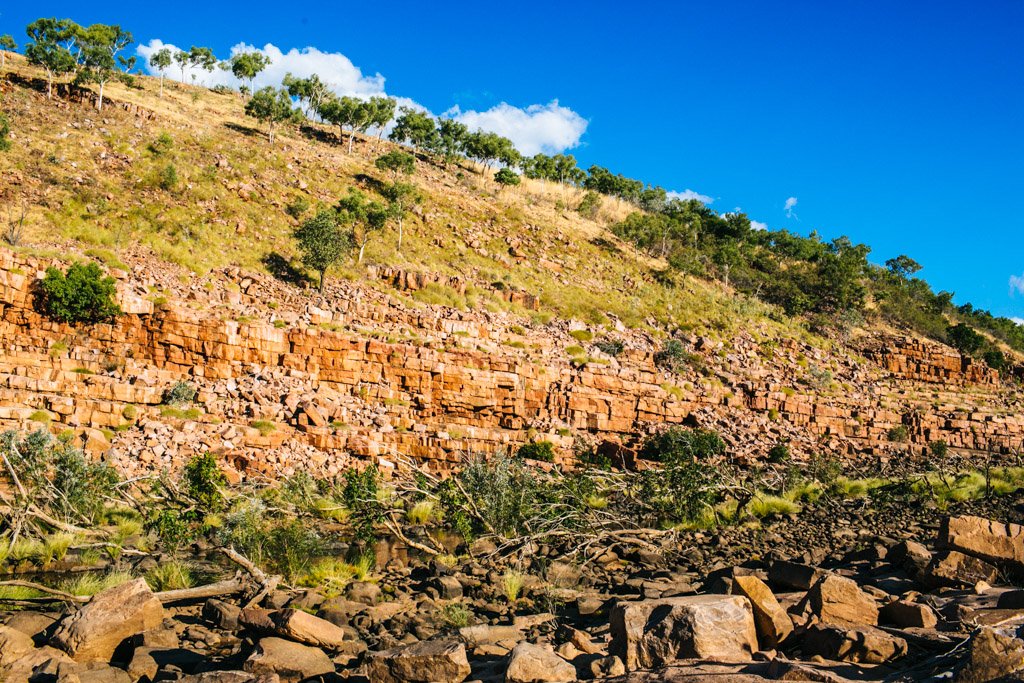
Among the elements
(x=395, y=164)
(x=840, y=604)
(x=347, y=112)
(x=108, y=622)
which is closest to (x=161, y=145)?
(x=395, y=164)

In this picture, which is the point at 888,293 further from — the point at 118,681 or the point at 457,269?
the point at 118,681

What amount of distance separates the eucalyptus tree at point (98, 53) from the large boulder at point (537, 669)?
5260 cm

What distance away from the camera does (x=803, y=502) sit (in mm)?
15789

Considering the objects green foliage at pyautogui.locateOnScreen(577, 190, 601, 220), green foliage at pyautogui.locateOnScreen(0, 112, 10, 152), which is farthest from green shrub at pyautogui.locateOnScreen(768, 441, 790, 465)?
green foliage at pyautogui.locateOnScreen(0, 112, 10, 152)

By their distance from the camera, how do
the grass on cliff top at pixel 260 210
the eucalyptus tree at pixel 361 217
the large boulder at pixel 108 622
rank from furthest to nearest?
the eucalyptus tree at pixel 361 217 < the grass on cliff top at pixel 260 210 < the large boulder at pixel 108 622

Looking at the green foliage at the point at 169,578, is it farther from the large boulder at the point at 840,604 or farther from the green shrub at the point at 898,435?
the green shrub at the point at 898,435

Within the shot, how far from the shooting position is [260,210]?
38500mm

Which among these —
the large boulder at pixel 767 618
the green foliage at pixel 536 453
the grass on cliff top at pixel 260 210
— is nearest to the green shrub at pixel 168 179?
the grass on cliff top at pixel 260 210

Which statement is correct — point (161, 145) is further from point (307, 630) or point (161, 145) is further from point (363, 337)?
point (307, 630)

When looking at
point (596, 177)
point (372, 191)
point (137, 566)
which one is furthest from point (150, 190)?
point (596, 177)

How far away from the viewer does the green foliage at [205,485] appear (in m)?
13.8

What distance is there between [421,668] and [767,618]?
122 inches

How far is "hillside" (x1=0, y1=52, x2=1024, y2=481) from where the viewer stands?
71.6 ft

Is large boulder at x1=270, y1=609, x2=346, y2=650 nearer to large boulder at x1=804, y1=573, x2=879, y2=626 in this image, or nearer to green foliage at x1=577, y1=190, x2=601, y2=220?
large boulder at x1=804, y1=573, x2=879, y2=626
